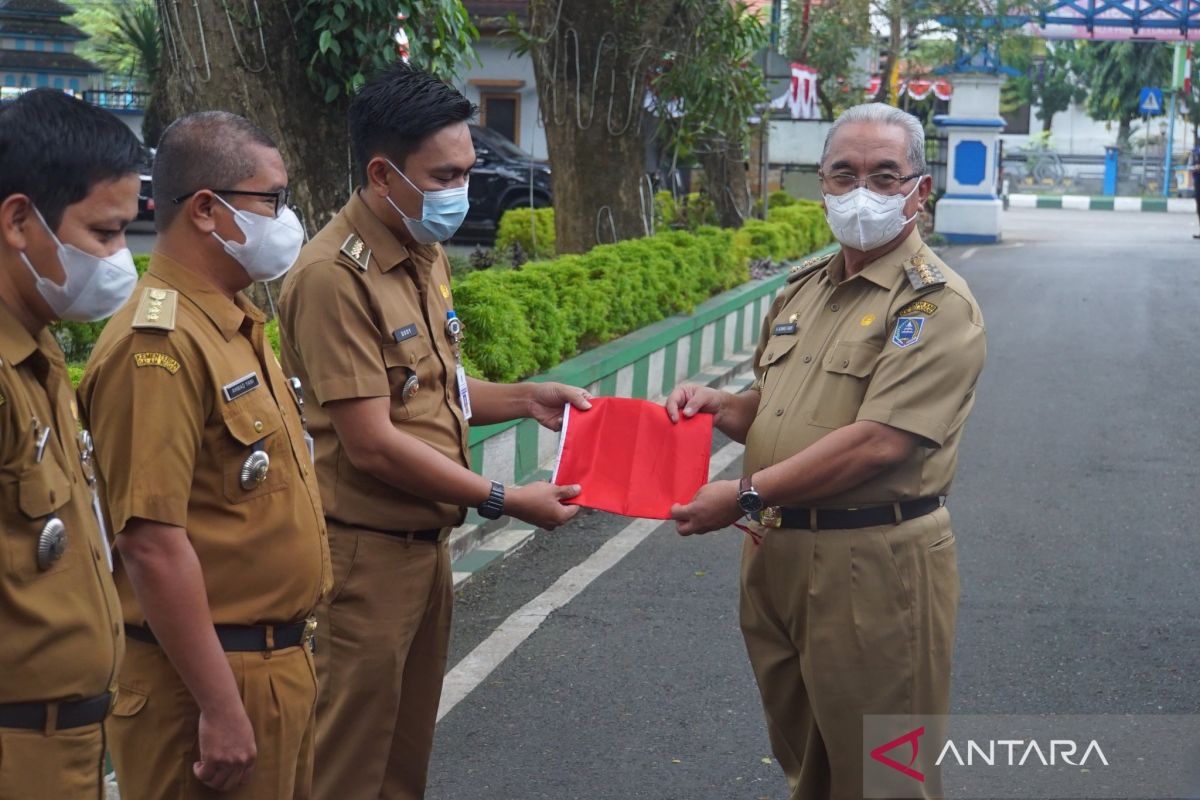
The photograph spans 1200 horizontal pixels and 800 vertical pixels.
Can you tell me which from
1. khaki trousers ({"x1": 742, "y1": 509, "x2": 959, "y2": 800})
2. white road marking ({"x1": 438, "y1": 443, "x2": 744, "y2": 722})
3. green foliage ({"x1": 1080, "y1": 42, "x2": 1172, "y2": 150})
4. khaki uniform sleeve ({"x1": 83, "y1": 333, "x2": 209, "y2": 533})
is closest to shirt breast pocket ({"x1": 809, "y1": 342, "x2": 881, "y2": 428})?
khaki trousers ({"x1": 742, "y1": 509, "x2": 959, "y2": 800})

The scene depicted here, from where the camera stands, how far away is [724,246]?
472 inches

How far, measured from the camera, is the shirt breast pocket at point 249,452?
2445 millimetres

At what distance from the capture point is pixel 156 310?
2.39 metres

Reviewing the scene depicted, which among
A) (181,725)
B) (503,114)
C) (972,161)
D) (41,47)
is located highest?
(41,47)

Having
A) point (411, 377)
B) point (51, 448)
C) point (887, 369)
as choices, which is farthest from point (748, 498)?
point (51, 448)

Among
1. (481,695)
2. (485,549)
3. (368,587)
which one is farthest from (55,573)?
(485,549)

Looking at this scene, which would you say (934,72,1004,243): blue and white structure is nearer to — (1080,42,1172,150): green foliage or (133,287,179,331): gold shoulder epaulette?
(133,287,179,331): gold shoulder epaulette

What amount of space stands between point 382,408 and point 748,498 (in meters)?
0.81

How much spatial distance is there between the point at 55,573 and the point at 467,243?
19205 millimetres

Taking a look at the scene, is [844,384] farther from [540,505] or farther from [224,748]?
[224,748]

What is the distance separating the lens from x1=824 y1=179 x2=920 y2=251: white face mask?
3.14 meters

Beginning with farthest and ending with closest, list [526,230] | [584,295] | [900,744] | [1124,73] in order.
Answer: [1124,73] < [526,230] < [584,295] < [900,744]

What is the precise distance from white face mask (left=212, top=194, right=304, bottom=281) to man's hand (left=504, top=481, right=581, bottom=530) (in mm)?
884

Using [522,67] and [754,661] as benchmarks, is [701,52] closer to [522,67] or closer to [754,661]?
[754,661]
